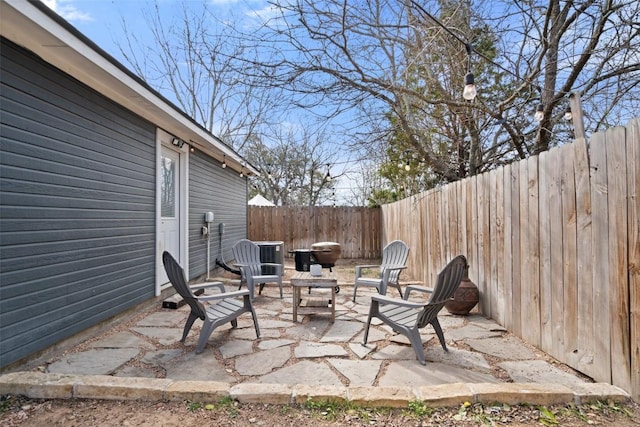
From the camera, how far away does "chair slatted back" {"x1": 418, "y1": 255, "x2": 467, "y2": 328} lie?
2.69 metres

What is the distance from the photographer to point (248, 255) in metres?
5.21

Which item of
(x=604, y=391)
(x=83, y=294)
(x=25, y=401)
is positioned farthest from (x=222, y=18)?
(x=604, y=391)

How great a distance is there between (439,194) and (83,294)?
4723 millimetres

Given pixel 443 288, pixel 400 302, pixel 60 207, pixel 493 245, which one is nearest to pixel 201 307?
pixel 60 207

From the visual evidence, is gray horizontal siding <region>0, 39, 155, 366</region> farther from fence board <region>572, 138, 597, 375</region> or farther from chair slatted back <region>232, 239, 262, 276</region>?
fence board <region>572, 138, 597, 375</region>

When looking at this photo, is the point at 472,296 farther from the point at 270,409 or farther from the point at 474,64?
the point at 474,64

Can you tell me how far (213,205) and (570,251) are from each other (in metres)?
6.05

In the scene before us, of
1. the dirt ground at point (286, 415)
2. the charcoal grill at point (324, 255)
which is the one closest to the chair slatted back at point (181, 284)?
the dirt ground at point (286, 415)

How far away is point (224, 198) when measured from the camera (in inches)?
307

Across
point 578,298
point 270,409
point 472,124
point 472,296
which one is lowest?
point 270,409

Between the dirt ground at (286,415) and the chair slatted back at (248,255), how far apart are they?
300 centimetres

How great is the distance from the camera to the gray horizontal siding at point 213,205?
19.2 ft

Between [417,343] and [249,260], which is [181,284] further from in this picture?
[249,260]

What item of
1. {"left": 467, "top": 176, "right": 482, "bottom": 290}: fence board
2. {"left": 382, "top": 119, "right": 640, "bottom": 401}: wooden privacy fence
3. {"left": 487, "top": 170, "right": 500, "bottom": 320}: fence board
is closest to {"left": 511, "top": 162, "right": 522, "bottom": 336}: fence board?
{"left": 382, "top": 119, "right": 640, "bottom": 401}: wooden privacy fence
